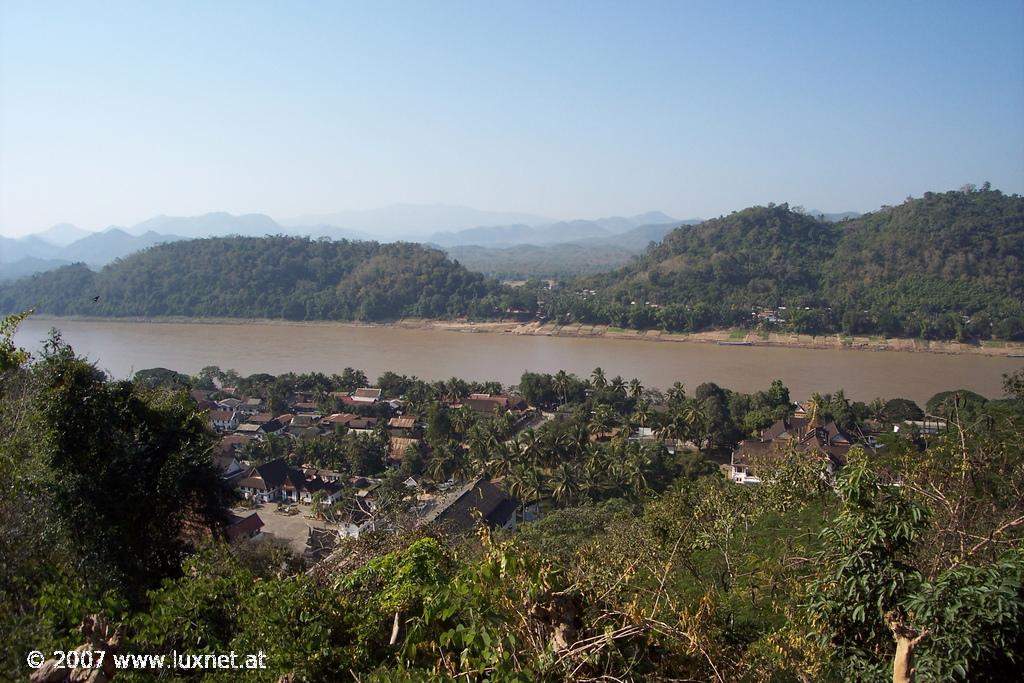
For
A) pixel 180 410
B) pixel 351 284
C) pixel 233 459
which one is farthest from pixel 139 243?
pixel 180 410

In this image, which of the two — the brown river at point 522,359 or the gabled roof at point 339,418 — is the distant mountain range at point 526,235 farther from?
the gabled roof at point 339,418

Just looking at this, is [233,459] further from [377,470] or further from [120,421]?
[120,421]

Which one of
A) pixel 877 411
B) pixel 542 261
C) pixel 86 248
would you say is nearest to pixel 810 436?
pixel 877 411

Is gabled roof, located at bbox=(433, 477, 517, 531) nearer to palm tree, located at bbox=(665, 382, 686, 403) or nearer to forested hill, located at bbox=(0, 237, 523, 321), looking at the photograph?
palm tree, located at bbox=(665, 382, 686, 403)

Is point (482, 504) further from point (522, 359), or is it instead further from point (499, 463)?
point (522, 359)

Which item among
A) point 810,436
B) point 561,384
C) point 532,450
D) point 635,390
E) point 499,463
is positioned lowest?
point 499,463

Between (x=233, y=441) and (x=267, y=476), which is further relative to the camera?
(x=233, y=441)

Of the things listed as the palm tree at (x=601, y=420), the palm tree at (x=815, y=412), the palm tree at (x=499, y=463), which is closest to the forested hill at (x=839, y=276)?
the palm tree at (x=815, y=412)

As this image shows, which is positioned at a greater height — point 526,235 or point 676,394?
point 526,235
